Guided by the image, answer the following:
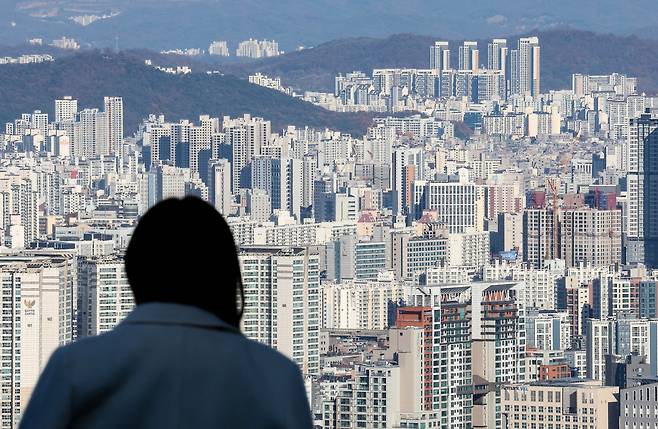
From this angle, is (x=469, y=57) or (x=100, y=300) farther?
(x=469, y=57)

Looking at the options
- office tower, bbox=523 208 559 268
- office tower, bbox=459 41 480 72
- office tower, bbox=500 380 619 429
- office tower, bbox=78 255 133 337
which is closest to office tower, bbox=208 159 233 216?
office tower, bbox=523 208 559 268

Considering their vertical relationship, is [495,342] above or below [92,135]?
below

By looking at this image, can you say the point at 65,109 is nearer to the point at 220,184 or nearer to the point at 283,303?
the point at 220,184

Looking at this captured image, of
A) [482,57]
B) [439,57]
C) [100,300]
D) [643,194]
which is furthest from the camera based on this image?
[482,57]

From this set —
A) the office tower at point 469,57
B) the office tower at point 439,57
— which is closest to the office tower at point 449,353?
the office tower at point 469,57

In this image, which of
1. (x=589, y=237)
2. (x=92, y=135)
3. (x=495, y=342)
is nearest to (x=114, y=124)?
(x=92, y=135)

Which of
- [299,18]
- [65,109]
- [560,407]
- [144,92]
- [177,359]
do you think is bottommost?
[560,407]

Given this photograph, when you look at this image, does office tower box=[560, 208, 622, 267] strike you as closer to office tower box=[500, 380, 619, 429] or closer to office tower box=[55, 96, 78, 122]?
office tower box=[500, 380, 619, 429]

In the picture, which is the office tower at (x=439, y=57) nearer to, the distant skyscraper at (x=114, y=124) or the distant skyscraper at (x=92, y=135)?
the distant skyscraper at (x=114, y=124)

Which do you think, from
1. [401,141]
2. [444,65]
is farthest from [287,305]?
[444,65]
